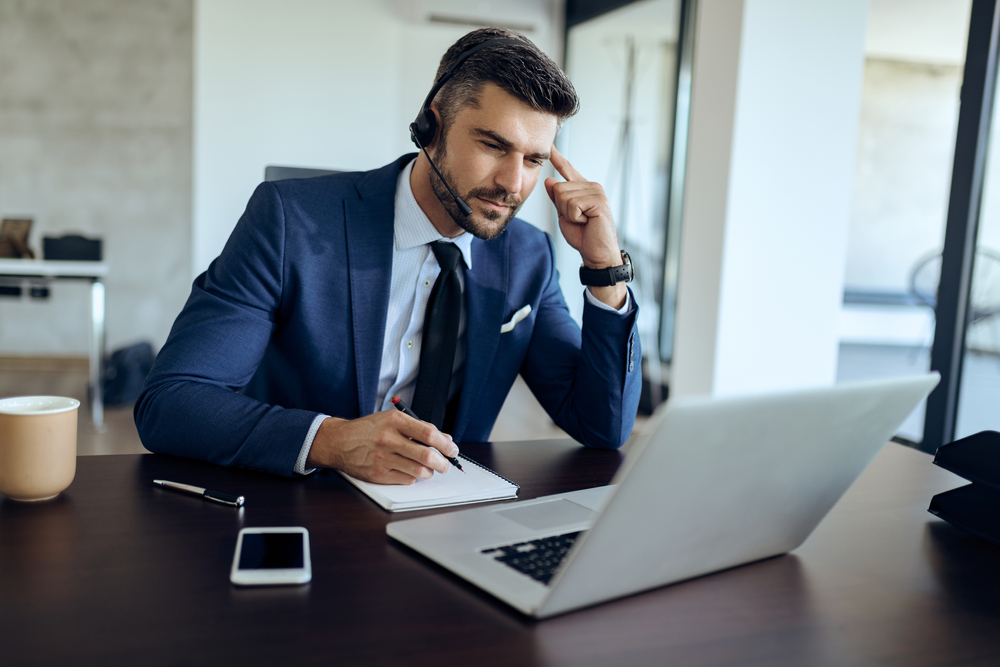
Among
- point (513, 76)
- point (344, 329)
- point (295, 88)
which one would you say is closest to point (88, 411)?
point (295, 88)

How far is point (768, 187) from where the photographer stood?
8.96 ft

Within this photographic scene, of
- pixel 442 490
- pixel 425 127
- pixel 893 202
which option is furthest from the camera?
pixel 893 202

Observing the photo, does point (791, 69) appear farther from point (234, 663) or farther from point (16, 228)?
point (16, 228)

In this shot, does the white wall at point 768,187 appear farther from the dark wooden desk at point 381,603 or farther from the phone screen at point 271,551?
the phone screen at point 271,551

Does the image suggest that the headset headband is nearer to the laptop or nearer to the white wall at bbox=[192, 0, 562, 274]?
the laptop

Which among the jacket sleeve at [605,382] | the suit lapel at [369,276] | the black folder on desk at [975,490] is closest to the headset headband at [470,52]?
the suit lapel at [369,276]

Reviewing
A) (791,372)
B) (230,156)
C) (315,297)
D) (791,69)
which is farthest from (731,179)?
(230,156)

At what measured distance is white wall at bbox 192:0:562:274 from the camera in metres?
4.07

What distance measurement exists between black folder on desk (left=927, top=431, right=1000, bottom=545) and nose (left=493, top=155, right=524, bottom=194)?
74 centimetres

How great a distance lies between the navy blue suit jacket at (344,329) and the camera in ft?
3.58

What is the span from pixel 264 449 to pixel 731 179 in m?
2.19

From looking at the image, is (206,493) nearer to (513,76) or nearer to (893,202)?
(513,76)

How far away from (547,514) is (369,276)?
605mm

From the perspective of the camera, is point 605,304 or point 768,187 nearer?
point 605,304
